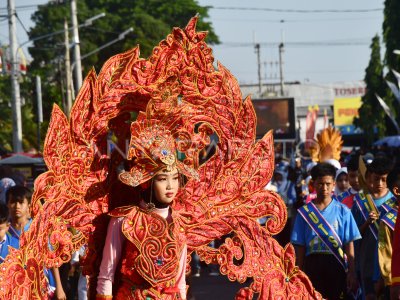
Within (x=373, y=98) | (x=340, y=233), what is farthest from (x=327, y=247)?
(x=373, y=98)

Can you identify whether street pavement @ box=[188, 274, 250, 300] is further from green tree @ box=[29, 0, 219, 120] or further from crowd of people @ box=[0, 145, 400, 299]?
green tree @ box=[29, 0, 219, 120]

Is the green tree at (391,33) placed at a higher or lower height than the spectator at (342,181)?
higher

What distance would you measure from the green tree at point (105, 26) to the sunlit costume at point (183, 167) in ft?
125

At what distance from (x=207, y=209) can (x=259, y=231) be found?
351mm

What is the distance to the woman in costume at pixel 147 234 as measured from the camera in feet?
19.9

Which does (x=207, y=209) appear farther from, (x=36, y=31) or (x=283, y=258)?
(x=36, y=31)

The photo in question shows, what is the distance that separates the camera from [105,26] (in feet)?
177

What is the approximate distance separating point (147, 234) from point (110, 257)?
0.25m

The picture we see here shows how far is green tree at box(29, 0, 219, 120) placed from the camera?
49.5 meters

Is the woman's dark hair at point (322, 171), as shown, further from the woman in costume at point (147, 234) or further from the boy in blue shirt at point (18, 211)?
the woman in costume at point (147, 234)

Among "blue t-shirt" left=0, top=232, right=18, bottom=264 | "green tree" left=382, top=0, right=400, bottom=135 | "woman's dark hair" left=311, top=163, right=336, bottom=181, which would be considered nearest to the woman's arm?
"blue t-shirt" left=0, top=232, right=18, bottom=264

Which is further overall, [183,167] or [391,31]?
[391,31]

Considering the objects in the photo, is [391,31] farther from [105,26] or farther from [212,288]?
[105,26]

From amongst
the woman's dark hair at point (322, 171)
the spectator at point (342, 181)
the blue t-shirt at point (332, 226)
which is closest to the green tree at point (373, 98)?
the spectator at point (342, 181)
